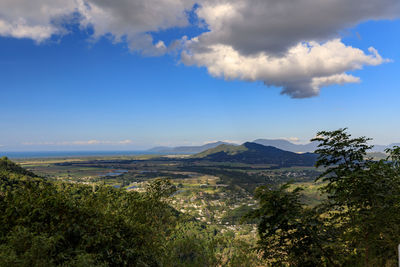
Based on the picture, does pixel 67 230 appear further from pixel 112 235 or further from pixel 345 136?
pixel 345 136

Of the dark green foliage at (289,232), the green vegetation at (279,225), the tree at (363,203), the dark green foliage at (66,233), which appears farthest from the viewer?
the tree at (363,203)

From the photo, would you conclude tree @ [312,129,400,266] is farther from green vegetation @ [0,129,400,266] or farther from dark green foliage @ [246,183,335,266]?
dark green foliage @ [246,183,335,266]

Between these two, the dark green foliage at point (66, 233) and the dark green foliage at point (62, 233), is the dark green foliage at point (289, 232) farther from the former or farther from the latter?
the dark green foliage at point (62, 233)

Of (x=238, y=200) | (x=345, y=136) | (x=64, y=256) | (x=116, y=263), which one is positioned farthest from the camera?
(x=238, y=200)

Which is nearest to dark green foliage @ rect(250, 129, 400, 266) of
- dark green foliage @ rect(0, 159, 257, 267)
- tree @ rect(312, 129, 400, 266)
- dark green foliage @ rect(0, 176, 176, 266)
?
tree @ rect(312, 129, 400, 266)

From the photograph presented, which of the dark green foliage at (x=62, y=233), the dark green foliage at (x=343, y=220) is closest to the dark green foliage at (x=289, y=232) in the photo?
the dark green foliage at (x=343, y=220)

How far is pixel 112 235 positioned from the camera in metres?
12.6

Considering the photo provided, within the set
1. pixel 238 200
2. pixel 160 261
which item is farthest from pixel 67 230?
pixel 238 200

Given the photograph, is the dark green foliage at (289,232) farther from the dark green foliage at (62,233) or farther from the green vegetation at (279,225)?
the dark green foliage at (62,233)

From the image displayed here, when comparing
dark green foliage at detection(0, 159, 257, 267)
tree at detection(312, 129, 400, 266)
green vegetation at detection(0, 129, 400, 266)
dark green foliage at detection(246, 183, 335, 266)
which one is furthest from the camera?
tree at detection(312, 129, 400, 266)

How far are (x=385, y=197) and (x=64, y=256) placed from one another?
49.4 ft

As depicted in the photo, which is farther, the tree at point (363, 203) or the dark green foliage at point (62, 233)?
the tree at point (363, 203)

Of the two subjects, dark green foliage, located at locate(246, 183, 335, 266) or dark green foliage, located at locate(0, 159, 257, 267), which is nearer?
dark green foliage, located at locate(0, 159, 257, 267)

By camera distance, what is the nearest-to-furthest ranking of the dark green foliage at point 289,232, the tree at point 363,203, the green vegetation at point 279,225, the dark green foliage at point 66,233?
the dark green foliage at point 66,233 → the green vegetation at point 279,225 → the dark green foliage at point 289,232 → the tree at point 363,203
